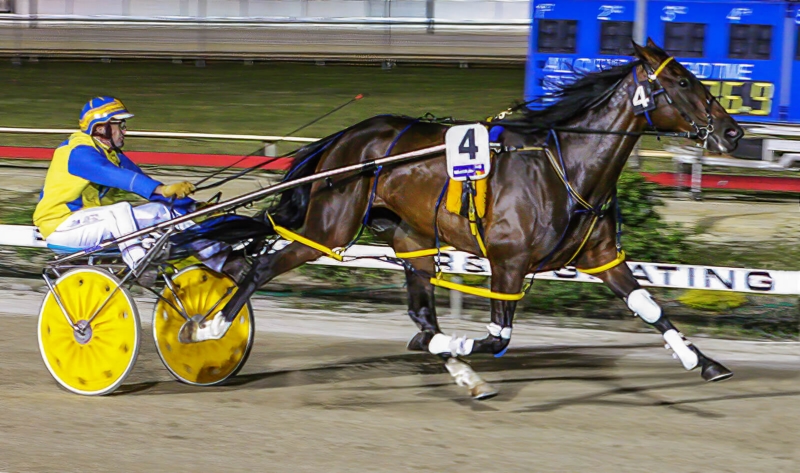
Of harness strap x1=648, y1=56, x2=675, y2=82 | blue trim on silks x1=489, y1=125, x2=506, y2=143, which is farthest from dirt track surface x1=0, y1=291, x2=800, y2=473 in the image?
harness strap x1=648, y1=56, x2=675, y2=82

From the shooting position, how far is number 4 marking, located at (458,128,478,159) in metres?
4.97

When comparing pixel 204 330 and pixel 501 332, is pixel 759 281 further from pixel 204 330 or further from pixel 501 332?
pixel 204 330

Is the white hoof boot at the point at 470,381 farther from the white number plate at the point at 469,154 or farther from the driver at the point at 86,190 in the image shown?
the driver at the point at 86,190

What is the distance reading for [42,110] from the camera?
18.9 meters

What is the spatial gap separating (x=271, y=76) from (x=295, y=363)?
64.6 ft

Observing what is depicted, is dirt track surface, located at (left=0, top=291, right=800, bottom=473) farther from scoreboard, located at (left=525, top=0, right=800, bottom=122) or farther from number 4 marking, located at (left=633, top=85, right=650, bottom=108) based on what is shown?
scoreboard, located at (left=525, top=0, right=800, bottom=122)

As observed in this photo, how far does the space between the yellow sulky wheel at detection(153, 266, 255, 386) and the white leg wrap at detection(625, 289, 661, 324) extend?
189cm

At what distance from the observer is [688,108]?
4855 millimetres

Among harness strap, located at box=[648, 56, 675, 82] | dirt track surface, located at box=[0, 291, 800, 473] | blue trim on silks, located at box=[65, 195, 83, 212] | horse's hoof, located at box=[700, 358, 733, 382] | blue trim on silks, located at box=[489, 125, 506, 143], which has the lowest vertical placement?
dirt track surface, located at box=[0, 291, 800, 473]

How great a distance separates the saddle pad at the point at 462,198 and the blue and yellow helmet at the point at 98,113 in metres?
1.65

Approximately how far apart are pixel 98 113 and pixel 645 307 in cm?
280

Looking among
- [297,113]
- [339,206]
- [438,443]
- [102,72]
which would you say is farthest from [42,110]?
[438,443]

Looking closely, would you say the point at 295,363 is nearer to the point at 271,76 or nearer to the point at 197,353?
the point at 197,353

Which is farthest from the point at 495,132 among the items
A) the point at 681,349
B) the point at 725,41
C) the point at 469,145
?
the point at 725,41
